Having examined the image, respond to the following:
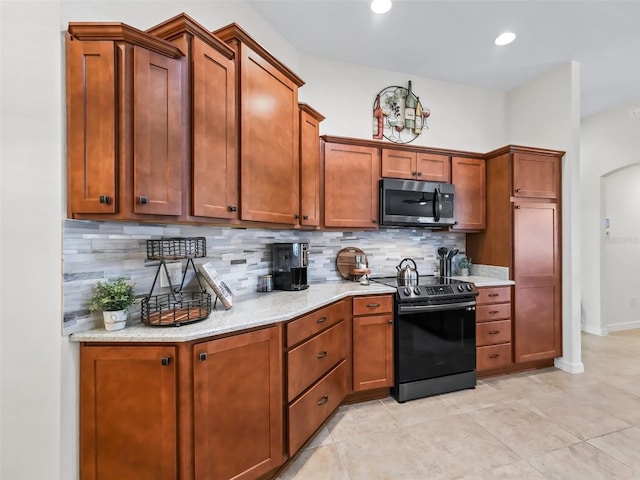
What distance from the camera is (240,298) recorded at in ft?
7.10

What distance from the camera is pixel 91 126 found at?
52.4 inches

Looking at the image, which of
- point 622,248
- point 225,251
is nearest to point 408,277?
point 225,251

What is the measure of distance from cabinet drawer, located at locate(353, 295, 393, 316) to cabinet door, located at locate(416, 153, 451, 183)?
132cm

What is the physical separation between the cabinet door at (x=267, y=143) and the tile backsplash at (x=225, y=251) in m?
0.45

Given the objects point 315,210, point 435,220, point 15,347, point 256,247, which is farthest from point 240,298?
point 435,220

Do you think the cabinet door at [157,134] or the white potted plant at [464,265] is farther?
the white potted plant at [464,265]

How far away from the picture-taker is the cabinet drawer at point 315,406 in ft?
5.70

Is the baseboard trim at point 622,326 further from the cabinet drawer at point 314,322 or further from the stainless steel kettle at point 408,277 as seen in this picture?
the cabinet drawer at point 314,322

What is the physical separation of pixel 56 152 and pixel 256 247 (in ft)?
4.60

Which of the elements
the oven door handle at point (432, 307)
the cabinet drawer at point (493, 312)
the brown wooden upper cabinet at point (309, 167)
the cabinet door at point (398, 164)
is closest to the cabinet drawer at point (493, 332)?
the cabinet drawer at point (493, 312)

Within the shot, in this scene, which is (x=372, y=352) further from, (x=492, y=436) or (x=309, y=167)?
(x=309, y=167)

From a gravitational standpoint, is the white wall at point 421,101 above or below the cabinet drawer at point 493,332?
above

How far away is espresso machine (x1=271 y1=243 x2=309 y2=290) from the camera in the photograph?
245 centimetres

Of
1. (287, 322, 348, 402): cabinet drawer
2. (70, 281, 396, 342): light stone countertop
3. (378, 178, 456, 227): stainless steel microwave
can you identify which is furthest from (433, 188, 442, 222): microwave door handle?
(287, 322, 348, 402): cabinet drawer
